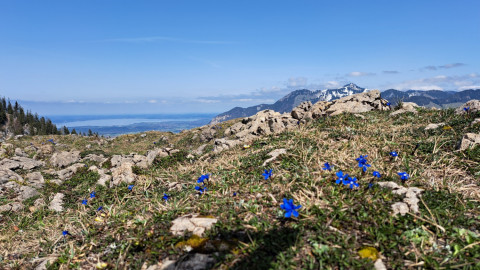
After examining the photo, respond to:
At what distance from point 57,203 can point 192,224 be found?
28.1 feet

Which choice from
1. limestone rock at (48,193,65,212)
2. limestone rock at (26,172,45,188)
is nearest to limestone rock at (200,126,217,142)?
limestone rock at (26,172,45,188)

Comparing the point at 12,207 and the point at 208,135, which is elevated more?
the point at 208,135

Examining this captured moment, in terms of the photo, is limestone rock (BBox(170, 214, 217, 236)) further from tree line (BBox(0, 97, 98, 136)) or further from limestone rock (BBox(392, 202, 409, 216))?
tree line (BBox(0, 97, 98, 136))

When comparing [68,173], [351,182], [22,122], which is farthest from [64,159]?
[22,122]

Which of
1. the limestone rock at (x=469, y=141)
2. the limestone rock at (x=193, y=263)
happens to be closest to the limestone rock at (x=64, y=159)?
the limestone rock at (x=193, y=263)

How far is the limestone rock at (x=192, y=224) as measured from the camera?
13.3 feet

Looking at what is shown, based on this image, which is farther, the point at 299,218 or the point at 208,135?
the point at 208,135

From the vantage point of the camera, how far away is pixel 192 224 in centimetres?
420

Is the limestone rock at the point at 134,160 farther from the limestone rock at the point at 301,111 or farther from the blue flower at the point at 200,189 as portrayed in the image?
the limestone rock at the point at 301,111

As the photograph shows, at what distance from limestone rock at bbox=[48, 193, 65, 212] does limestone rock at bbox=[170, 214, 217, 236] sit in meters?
7.29

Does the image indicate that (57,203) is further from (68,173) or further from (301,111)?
(301,111)

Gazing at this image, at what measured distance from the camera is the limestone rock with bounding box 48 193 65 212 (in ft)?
31.0

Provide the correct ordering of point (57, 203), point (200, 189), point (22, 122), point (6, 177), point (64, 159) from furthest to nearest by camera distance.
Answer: point (22, 122), point (64, 159), point (6, 177), point (57, 203), point (200, 189)

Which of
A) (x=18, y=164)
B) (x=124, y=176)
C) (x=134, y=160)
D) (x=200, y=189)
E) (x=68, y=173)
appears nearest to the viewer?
(x=200, y=189)
